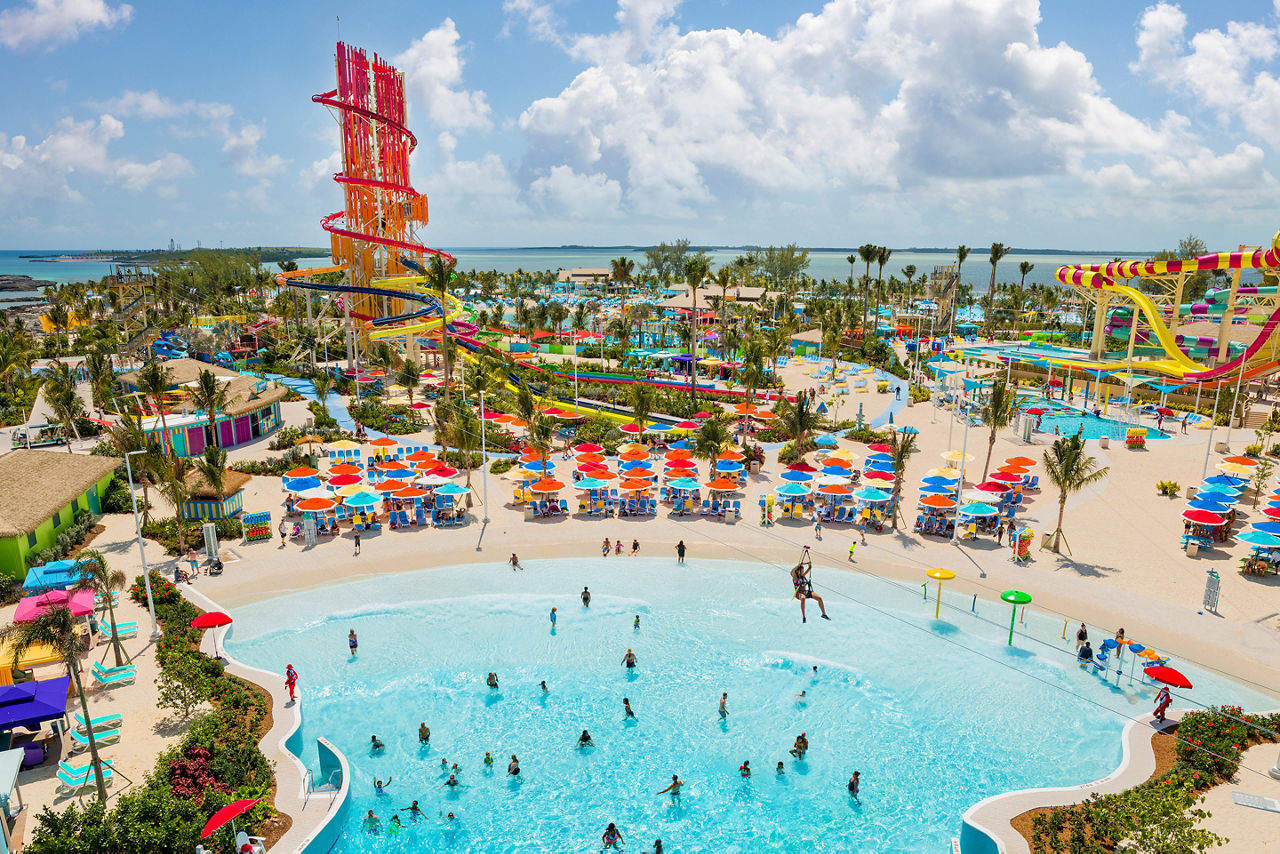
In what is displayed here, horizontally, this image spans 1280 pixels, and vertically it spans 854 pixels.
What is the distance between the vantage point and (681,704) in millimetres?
19750

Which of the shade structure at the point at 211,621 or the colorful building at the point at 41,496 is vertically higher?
the colorful building at the point at 41,496

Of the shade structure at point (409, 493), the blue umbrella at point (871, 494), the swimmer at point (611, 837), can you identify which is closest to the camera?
the swimmer at point (611, 837)

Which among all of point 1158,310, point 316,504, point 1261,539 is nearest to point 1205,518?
point 1261,539

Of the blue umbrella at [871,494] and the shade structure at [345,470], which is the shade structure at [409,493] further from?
the blue umbrella at [871,494]

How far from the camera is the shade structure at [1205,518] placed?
2659 cm

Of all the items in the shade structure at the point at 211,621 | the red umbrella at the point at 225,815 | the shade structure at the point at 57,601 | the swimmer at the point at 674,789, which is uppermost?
the shade structure at the point at 57,601

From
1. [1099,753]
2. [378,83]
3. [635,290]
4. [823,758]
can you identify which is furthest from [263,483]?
[635,290]

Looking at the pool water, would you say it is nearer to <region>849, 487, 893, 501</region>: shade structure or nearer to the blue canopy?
<region>849, 487, 893, 501</region>: shade structure

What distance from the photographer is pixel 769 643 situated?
885 inches

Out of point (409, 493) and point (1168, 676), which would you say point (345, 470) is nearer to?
point (409, 493)

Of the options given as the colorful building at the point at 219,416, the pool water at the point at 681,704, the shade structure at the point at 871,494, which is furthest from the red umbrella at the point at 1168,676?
the colorful building at the point at 219,416

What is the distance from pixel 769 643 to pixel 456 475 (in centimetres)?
1656

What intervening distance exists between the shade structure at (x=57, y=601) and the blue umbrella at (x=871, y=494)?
85.9 feet

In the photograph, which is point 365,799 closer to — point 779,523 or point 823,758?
point 823,758
